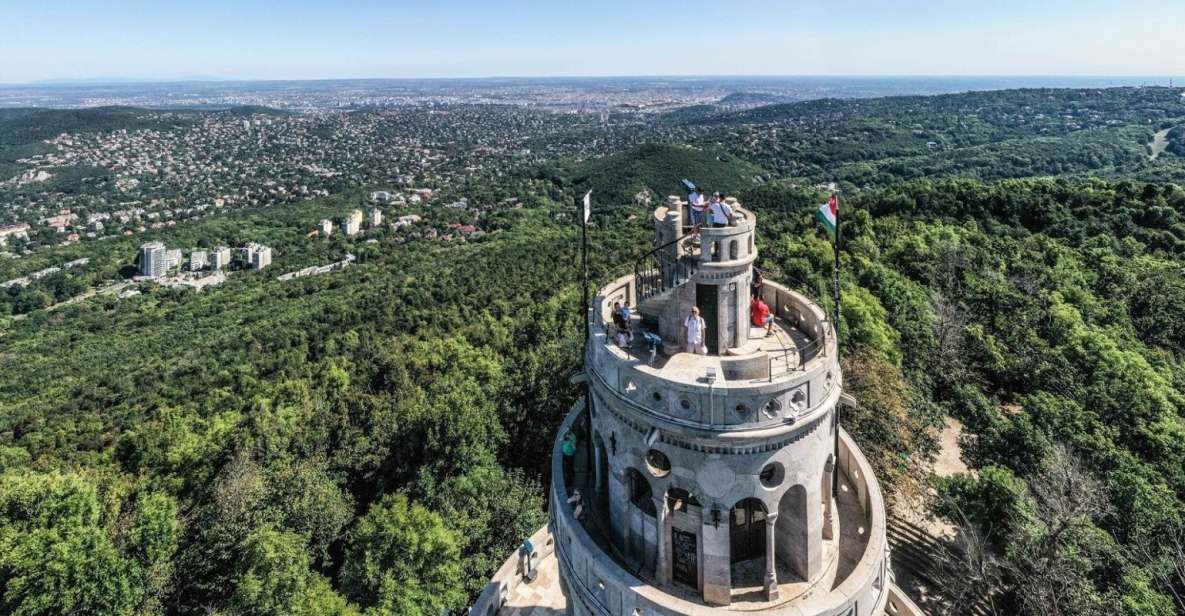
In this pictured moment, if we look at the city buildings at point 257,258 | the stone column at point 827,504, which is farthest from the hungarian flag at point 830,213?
the city buildings at point 257,258

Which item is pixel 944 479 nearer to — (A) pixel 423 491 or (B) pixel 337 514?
(A) pixel 423 491

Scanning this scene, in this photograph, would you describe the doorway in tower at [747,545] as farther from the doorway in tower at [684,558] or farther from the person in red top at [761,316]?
the person in red top at [761,316]

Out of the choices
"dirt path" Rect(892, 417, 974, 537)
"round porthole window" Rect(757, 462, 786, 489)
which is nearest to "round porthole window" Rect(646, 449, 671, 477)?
"round porthole window" Rect(757, 462, 786, 489)

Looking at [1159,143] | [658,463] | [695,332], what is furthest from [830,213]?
[1159,143]

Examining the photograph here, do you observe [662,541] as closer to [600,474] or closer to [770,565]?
[770,565]

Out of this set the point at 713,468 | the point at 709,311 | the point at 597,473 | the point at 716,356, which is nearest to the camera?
the point at 713,468

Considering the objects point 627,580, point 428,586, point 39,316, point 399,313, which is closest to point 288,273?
point 39,316

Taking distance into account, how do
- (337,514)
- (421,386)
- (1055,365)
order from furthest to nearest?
(421,386) < (1055,365) < (337,514)
